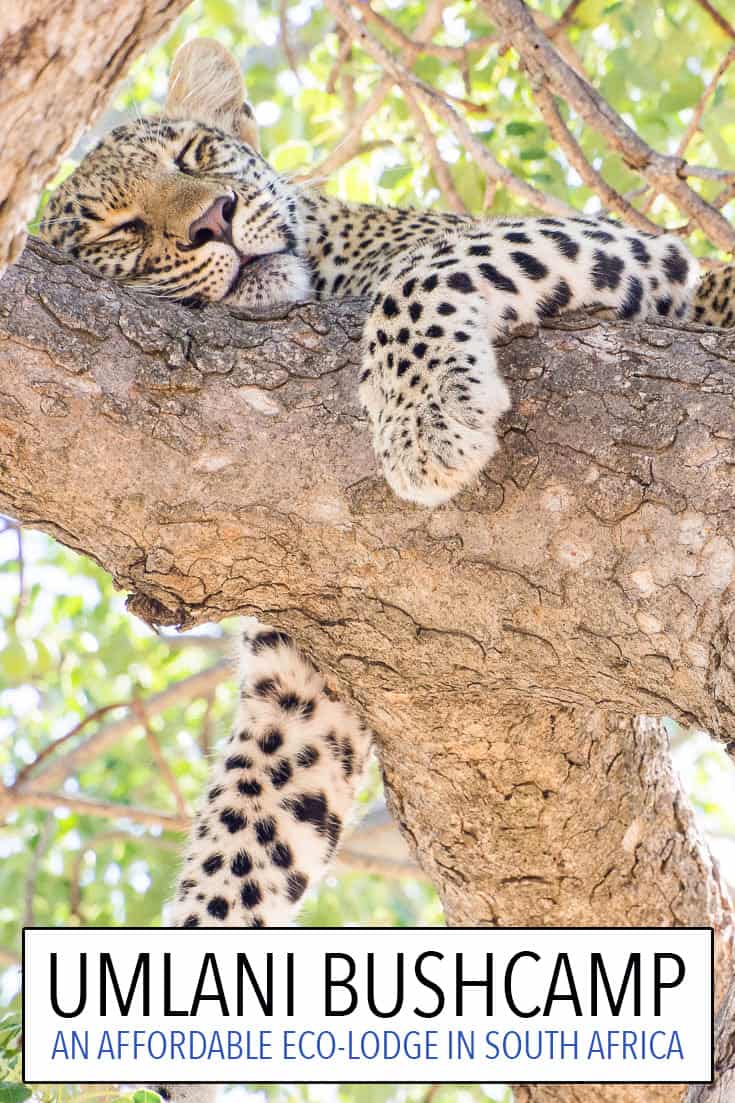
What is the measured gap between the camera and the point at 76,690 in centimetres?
745

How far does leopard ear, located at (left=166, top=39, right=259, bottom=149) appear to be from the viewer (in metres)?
5.21

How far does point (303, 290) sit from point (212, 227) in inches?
13.5

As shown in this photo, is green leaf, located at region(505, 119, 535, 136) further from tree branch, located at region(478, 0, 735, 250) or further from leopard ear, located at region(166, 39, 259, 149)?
leopard ear, located at region(166, 39, 259, 149)

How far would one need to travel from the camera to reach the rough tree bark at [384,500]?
3.02 meters

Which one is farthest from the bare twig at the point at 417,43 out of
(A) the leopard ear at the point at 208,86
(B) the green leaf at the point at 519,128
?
(A) the leopard ear at the point at 208,86

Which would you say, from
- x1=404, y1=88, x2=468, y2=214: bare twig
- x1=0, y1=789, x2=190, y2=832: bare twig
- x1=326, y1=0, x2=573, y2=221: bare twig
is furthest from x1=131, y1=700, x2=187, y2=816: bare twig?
x1=326, y1=0, x2=573, y2=221: bare twig

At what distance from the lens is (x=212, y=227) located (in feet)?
14.2

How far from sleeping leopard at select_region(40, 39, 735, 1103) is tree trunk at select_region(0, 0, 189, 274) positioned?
136cm

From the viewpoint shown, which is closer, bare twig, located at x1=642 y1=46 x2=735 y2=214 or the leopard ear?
bare twig, located at x1=642 y1=46 x2=735 y2=214

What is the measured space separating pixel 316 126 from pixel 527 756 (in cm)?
389

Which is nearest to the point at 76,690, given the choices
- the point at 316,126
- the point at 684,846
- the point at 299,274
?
the point at 316,126

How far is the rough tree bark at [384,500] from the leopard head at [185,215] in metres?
0.79

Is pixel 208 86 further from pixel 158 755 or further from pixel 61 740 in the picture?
pixel 158 755

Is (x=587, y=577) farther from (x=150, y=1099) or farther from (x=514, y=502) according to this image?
(x=150, y=1099)
